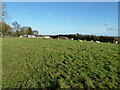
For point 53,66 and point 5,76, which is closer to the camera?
point 5,76

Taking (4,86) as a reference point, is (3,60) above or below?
above

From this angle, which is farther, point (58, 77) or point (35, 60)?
point (35, 60)

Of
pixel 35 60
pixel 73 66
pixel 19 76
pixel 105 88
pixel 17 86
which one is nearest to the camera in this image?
pixel 105 88

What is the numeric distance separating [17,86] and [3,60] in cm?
251

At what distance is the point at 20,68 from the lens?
4336 mm

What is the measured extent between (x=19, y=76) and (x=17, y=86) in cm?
54

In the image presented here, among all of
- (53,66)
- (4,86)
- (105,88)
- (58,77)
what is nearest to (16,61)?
(4,86)

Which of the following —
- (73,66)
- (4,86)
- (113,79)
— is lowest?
(4,86)

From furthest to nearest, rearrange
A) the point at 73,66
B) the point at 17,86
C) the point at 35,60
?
the point at 35,60 → the point at 73,66 → the point at 17,86

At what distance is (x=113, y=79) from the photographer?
336 cm

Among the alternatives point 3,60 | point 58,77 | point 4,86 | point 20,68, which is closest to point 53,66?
point 58,77

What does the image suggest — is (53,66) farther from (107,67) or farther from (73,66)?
(107,67)

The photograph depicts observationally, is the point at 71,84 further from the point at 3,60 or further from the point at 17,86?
the point at 3,60

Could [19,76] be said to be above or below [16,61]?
below
